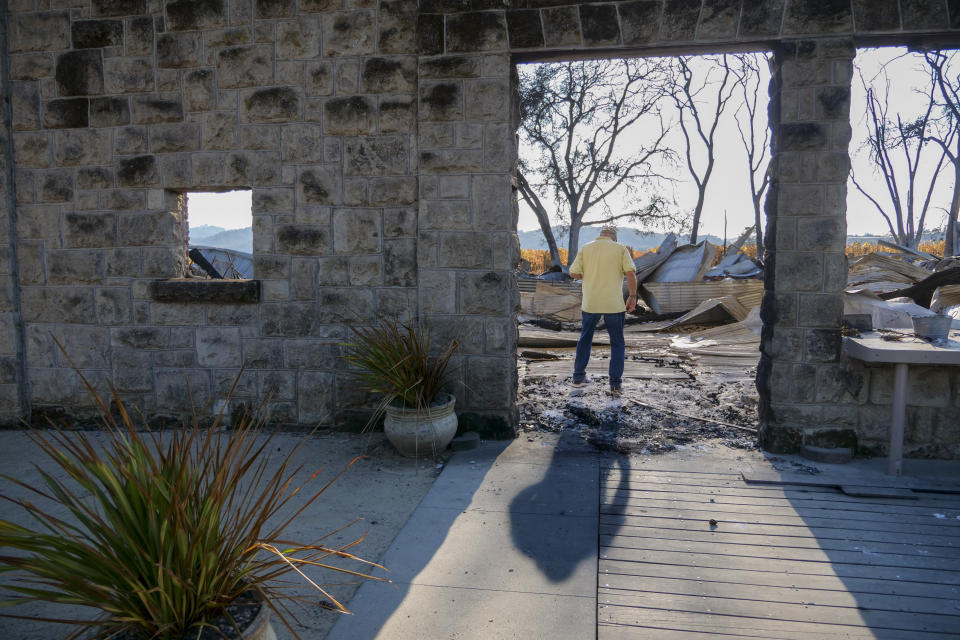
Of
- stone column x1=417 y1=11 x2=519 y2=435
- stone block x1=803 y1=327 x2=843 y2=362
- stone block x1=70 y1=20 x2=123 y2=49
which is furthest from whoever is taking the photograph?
stone block x1=70 y1=20 x2=123 y2=49

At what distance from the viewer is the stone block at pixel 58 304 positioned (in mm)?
5426

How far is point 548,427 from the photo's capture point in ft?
17.5

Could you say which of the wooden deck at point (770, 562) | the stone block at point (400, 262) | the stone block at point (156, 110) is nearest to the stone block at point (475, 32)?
the stone block at point (400, 262)

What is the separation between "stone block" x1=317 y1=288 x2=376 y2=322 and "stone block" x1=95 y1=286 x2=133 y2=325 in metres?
1.63

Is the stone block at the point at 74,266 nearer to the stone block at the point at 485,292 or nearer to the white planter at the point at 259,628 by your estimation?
the stone block at the point at 485,292

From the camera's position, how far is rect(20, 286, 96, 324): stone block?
543 centimetres

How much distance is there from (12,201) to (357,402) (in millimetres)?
3286

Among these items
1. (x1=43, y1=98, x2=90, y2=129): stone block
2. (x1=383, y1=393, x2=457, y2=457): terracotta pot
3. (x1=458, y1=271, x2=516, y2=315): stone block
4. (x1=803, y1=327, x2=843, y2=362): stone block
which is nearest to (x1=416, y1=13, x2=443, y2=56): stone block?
A: (x1=458, y1=271, x2=516, y2=315): stone block

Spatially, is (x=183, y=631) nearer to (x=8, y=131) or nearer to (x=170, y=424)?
(x=170, y=424)

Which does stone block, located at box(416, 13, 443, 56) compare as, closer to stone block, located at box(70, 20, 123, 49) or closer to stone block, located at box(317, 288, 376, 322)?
stone block, located at box(317, 288, 376, 322)

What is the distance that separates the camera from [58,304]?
5.46 m

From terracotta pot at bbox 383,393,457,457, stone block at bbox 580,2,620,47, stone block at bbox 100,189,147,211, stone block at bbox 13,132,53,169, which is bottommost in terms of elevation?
terracotta pot at bbox 383,393,457,457

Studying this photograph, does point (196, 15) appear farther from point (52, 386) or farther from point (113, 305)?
point (52, 386)

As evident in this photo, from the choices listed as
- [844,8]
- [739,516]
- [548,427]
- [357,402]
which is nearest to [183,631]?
[739,516]
